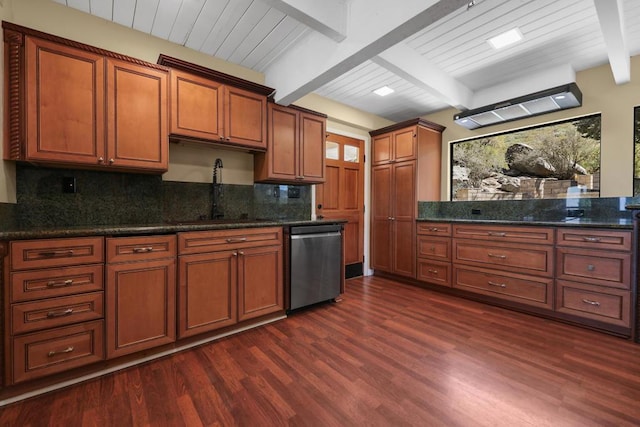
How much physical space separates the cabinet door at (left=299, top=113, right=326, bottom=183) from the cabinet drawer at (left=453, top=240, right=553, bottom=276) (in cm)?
191

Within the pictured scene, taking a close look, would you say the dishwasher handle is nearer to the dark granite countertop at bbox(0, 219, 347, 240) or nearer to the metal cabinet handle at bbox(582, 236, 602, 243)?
the dark granite countertop at bbox(0, 219, 347, 240)

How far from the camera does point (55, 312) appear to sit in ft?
5.28

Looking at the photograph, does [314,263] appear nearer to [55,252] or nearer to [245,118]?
[245,118]

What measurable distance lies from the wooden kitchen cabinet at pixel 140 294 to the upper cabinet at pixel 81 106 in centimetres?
68

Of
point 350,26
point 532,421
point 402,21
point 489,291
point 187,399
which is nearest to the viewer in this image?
point 532,421

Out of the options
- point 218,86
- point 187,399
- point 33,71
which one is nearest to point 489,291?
point 187,399

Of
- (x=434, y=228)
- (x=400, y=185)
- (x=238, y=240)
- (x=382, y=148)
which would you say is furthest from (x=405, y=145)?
(x=238, y=240)

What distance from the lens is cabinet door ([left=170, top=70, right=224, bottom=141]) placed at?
2.30 meters

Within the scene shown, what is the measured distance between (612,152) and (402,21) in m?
2.69

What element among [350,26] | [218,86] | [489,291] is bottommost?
[489,291]

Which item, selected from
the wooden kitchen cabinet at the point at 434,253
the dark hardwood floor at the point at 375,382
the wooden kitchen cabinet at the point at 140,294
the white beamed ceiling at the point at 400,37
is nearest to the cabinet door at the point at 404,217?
the wooden kitchen cabinet at the point at 434,253

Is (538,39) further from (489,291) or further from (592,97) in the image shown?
(489,291)

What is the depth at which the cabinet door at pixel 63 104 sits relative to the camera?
176cm

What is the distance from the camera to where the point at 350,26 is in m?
2.02
